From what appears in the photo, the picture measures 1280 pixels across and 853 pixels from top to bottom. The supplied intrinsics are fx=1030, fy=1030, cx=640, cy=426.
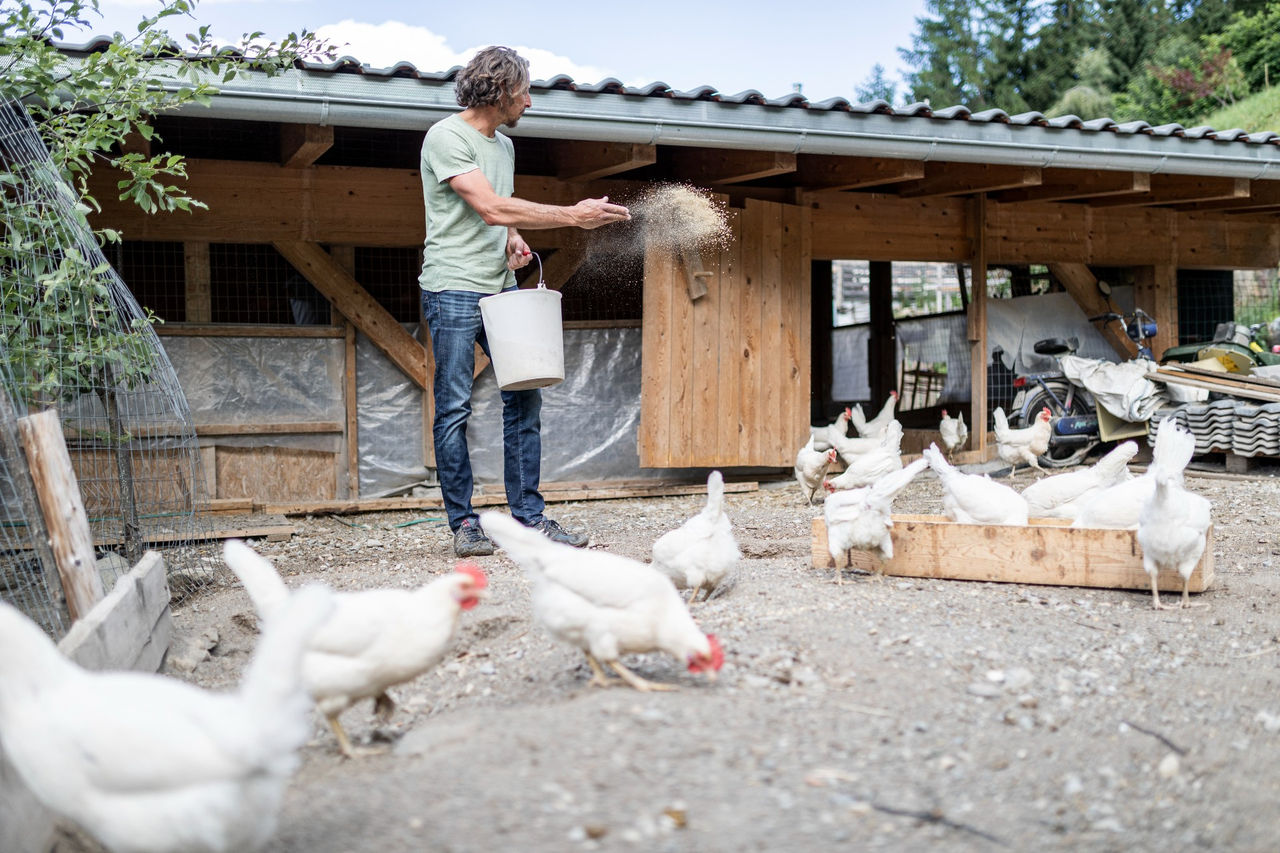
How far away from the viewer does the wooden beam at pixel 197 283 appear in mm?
6934

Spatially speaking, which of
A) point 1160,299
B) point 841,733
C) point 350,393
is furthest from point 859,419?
point 841,733

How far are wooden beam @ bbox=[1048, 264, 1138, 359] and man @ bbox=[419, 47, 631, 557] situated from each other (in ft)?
20.8

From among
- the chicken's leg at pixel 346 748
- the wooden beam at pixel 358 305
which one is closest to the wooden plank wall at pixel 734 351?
the wooden beam at pixel 358 305

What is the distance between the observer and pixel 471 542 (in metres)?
4.74

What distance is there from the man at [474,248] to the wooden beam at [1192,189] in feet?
19.2

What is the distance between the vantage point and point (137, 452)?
6.39m

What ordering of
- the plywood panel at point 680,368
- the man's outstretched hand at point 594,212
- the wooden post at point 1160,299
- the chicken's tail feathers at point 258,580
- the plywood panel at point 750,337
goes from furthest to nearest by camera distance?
1. the wooden post at point 1160,299
2. the plywood panel at point 750,337
3. the plywood panel at point 680,368
4. the man's outstretched hand at point 594,212
5. the chicken's tail feathers at point 258,580

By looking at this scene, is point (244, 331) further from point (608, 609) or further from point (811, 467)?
point (608, 609)

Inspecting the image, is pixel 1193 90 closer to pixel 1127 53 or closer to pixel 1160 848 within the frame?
pixel 1127 53

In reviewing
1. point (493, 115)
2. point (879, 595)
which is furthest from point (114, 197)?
point (879, 595)

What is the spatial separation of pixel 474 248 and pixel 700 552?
173 cm

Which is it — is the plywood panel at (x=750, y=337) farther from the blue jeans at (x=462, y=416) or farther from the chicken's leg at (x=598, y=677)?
the chicken's leg at (x=598, y=677)

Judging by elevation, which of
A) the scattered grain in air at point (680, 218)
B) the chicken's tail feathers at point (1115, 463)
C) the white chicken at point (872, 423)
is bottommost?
the chicken's tail feathers at point (1115, 463)

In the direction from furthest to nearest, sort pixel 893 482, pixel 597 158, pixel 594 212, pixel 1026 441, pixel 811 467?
pixel 1026 441 → pixel 811 467 → pixel 597 158 → pixel 594 212 → pixel 893 482
